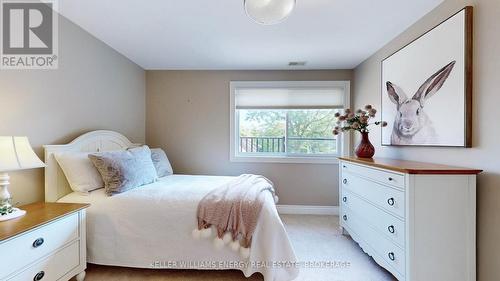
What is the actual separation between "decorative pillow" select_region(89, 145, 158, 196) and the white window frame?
5.19ft

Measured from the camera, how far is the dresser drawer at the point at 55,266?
4.55ft

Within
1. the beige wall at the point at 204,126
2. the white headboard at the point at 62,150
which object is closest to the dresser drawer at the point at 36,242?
the white headboard at the point at 62,150

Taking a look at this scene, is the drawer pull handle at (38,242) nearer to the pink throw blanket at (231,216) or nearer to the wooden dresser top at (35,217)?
the wooden dresser top at (35,217)

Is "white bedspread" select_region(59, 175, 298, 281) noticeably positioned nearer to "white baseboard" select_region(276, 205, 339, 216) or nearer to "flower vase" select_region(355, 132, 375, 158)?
"flower vase" select_region(355, 132, 375, 158)

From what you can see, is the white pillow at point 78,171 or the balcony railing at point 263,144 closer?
the white pillow at point 78,171

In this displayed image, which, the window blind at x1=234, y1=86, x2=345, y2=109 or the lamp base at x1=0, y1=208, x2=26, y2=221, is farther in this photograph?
the window blind at x1=234, y1=86, x2=345, y2=109

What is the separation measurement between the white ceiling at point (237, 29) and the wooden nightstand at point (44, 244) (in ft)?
5.46

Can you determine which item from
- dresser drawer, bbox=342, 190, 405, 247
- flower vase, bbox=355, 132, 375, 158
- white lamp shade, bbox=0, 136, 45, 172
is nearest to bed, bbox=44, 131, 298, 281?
white lamp shade, bbox=0, 136, 45, 172

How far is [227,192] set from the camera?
6.74ft

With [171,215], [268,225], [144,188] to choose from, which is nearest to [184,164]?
[144,188]

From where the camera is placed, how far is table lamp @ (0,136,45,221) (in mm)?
1396

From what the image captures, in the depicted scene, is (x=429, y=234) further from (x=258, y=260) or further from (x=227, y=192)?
(x=227, y=192)

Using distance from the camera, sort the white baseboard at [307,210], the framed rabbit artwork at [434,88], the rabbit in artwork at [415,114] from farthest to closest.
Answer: the white baseboard at [307,210]
the rabbit in artwork at [415,114]
the framed rabbit artwork at [434,88]

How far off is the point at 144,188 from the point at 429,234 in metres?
2.29
